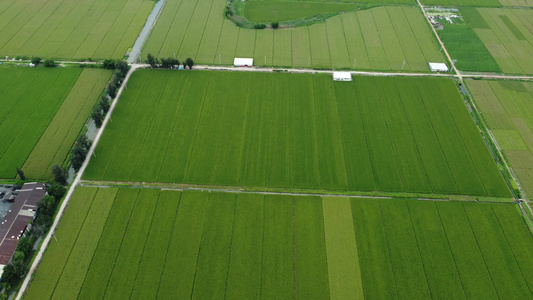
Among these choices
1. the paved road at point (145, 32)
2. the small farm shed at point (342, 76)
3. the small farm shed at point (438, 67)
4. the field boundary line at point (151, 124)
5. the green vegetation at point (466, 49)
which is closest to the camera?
the field boundary line at point (151, 124)

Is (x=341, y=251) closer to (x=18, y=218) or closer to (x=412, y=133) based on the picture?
(x=412, y=133)

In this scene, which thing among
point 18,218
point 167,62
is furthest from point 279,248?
point 167,62

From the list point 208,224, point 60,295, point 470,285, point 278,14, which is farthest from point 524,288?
point 278,14

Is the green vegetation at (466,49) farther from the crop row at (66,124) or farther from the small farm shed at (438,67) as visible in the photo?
the crop row at (66,124)

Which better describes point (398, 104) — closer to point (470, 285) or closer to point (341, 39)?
point (341, 39)

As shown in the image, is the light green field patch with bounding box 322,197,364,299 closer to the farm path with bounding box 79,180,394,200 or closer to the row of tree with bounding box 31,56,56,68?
the farm path with bounding box 79,180,394,200

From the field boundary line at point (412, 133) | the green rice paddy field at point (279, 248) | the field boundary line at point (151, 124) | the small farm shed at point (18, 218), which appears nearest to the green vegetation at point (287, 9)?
the field boundary line at point (412, 133)

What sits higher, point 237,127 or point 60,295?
point 237,127
